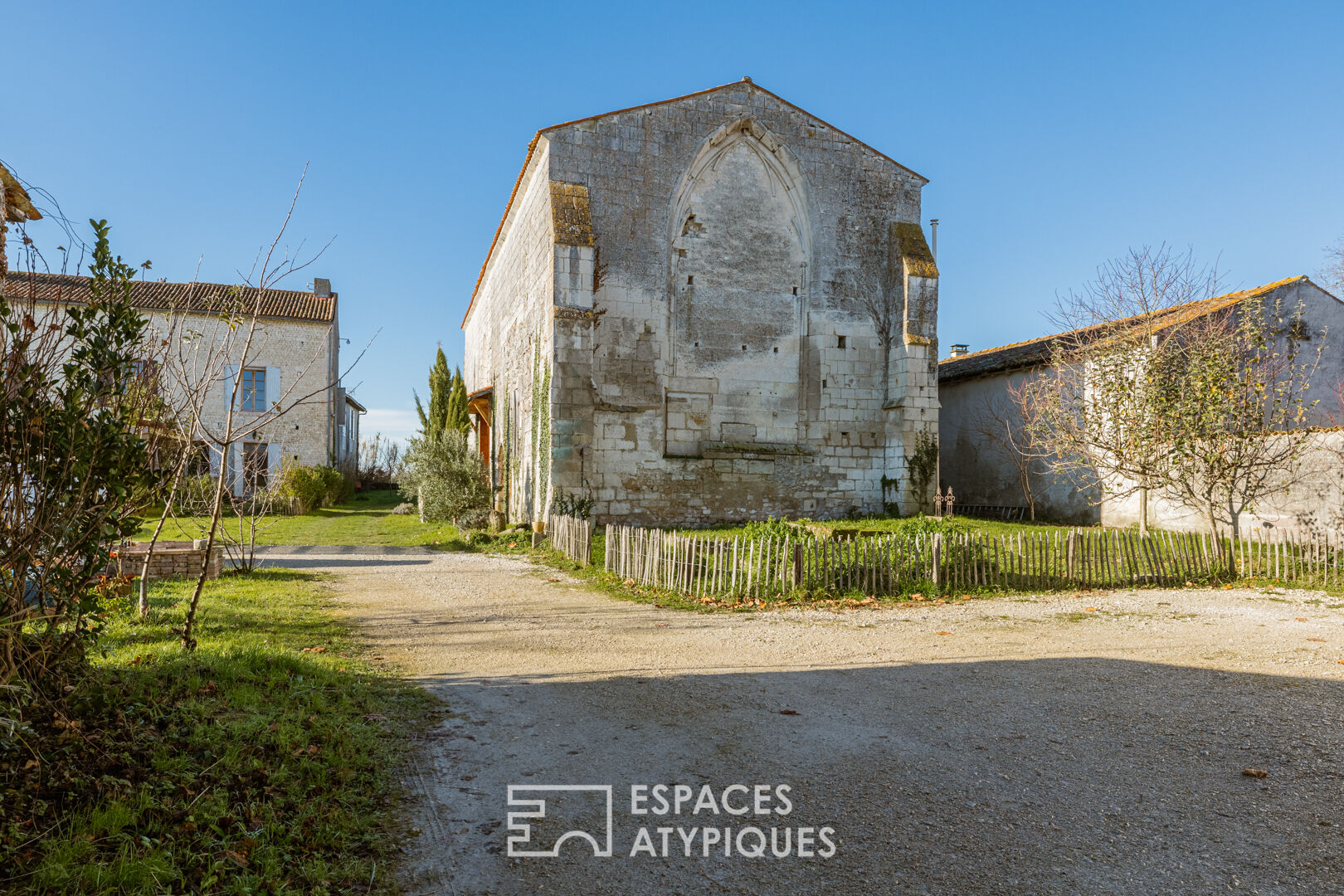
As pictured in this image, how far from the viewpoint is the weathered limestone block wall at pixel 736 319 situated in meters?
15.8

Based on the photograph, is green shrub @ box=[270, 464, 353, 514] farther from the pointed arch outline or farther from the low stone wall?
the pointed arch outline

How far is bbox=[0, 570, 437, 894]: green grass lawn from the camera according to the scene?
9.38ft

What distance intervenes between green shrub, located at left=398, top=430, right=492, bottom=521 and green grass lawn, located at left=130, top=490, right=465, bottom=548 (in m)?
0.57

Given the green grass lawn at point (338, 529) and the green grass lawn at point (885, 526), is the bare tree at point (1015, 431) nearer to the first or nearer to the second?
the green grass lawn at point (885, 526)

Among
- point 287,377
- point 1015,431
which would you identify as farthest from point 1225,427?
point 287,377

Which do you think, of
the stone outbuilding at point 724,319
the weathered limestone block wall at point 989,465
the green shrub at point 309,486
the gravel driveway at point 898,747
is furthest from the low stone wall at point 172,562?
the weathered limestone block wall at point 989,465

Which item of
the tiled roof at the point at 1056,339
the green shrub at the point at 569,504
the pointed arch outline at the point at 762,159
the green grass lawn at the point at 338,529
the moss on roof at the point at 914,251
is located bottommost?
the green grass lawn at the point at 338,529

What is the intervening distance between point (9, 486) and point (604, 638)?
4.93 metres

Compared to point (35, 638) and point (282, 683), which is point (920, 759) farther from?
point (35, 638)

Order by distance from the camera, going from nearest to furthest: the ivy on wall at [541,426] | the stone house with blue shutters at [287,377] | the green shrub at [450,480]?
the ivy on wall at [541,426], the green shrub at [450,480], the stone house with blue shutters at [287,377]

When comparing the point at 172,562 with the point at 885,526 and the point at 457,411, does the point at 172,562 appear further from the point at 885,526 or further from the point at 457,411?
the point at 457,411

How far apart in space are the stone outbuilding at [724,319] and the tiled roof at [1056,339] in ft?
13.4

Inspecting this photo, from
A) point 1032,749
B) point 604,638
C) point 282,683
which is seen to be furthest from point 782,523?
point 282,683

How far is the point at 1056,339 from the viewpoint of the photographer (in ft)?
58.6
